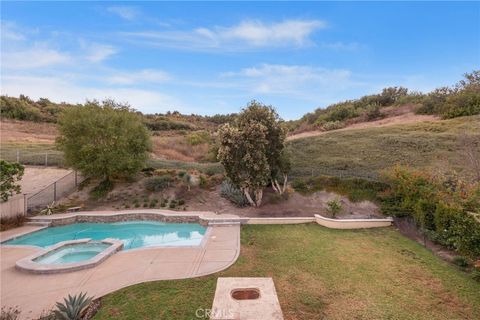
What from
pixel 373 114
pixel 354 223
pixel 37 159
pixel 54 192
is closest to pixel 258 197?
pixel 354 223

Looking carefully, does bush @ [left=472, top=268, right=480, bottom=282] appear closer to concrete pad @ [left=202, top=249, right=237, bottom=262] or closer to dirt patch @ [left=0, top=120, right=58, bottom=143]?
concrete pad @ [left=202, top=249, right=237, bottom=262]

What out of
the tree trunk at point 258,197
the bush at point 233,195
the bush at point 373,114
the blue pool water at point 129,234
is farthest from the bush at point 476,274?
the bush at point 373,114

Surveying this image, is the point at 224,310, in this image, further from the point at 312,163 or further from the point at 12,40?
the point at 312,163

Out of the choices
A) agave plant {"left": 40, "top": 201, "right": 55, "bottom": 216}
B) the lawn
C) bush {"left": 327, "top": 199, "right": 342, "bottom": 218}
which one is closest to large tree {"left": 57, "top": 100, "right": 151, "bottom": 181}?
agave plant {"left": 40, "top": 201, "right": 55, "bottom": 216}

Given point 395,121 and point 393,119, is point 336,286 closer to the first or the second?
point 395,121

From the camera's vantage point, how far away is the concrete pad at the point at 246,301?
17.5 ft

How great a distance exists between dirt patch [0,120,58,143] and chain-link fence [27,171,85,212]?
68.1 ft

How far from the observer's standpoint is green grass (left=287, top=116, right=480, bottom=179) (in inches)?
764

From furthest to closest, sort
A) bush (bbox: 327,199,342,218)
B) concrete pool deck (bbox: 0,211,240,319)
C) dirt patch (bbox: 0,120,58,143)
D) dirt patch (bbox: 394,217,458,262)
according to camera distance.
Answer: dirt patch (bbox: 0,120,58,143)
bush (bbox: 327,199,342,218)
dirt patch (bbox: 394,217,458,262)
concrete pool deck (bbox: 0,211,240,319)

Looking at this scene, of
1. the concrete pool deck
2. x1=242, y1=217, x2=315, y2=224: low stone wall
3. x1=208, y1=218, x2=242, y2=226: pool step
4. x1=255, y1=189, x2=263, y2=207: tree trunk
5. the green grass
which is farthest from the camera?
the green grass

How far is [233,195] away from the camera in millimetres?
15539

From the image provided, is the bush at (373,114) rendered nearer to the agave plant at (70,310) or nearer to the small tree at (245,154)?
the small tree at (245,154)

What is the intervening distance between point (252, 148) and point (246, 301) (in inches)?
353

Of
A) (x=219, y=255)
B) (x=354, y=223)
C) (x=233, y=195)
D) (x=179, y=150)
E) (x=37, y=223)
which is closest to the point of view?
(x=219, y=255)
